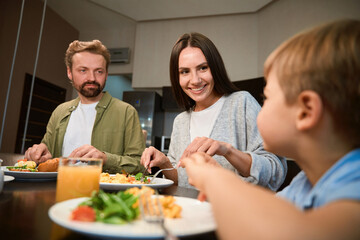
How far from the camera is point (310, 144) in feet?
1.51

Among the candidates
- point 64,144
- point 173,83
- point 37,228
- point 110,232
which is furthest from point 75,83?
point 110,232

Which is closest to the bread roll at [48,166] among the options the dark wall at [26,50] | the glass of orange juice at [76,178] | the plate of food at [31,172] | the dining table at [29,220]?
the plate of food at [31,172]

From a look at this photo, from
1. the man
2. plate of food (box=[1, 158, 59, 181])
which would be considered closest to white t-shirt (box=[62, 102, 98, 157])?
the man

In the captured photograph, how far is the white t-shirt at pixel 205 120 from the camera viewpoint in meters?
1.54

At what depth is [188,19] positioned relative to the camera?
16.3ft

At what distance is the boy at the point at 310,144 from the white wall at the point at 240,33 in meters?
3.31

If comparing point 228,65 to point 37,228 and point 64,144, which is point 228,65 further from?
point 37,228

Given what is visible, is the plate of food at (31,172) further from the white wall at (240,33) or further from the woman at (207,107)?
the white wall at (240,33)

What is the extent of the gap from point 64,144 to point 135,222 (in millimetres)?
1760

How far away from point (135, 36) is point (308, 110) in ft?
18.4

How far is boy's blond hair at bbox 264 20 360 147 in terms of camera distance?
0.40 metres

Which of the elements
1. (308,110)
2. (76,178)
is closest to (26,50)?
(76,178)

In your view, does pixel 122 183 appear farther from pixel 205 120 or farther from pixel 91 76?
pixel 91 76

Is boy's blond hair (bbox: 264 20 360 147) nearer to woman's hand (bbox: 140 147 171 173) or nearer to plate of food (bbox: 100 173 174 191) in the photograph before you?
plate of food (bbox: 100 173 174 191)
